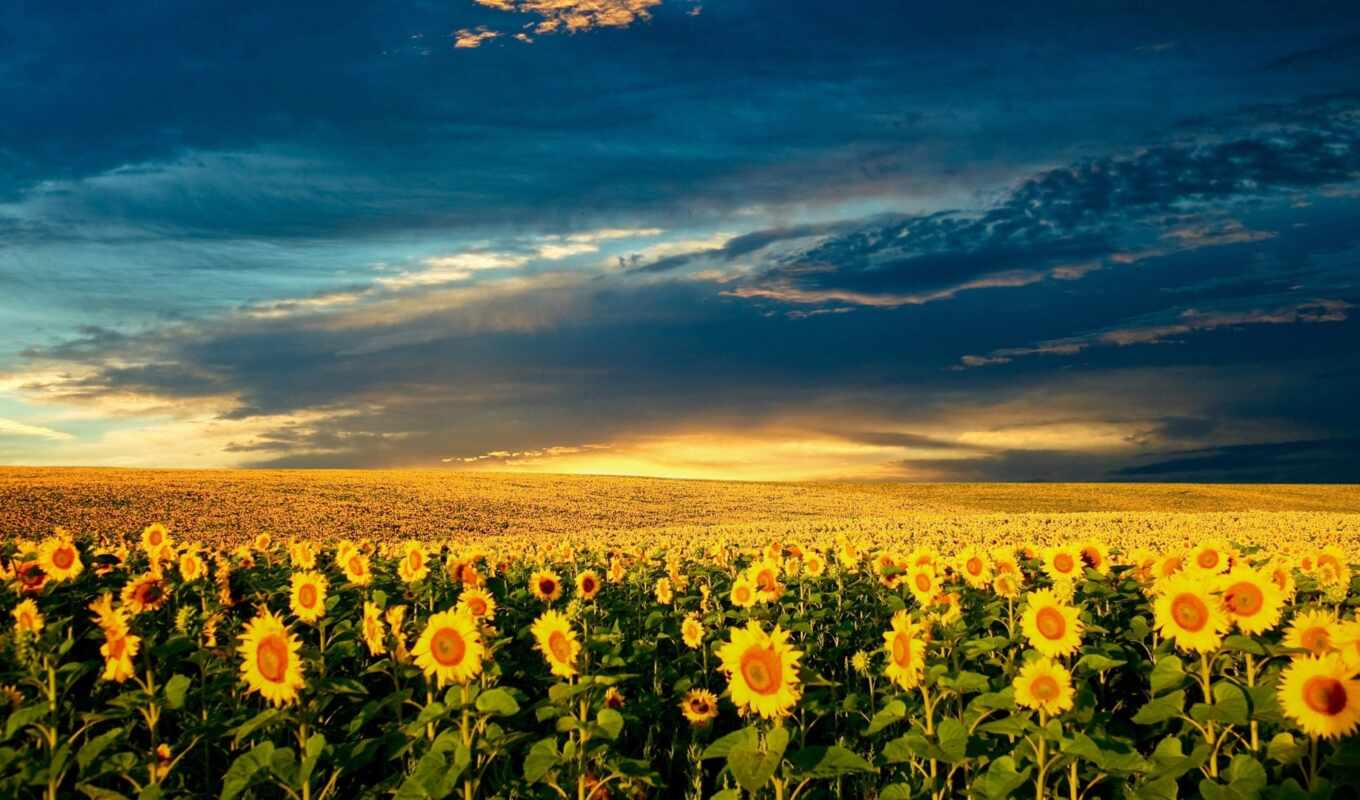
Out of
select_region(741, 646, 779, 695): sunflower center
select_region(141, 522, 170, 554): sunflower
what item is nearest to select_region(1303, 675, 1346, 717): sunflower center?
select_region(741, 646, 779, 695): sunflower center

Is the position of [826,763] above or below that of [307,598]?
below

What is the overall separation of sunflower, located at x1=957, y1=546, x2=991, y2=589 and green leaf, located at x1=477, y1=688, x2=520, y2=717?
6066 mm

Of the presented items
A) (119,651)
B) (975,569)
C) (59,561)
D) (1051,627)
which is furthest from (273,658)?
(975,569)

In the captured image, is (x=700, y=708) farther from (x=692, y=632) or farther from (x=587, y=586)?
(x=587, y=586)

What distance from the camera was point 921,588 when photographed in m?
9.62

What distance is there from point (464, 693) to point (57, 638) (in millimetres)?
3340

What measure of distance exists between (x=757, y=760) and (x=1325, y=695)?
3.23 meters

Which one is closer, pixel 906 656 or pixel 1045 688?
pixel 1045 688

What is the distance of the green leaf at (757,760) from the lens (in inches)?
194

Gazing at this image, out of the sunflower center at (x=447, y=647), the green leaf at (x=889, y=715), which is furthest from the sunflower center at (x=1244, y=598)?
the sunflower center at (x=447, y=647)

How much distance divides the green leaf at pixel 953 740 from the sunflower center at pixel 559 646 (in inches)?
101

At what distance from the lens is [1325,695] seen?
544 cm

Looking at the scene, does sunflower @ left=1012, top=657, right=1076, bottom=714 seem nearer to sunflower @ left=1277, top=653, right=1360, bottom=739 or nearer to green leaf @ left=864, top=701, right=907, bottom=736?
green leaf @ left=864, top=701, right=907, bottom=736

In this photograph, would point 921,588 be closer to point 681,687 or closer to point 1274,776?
point 681,687
